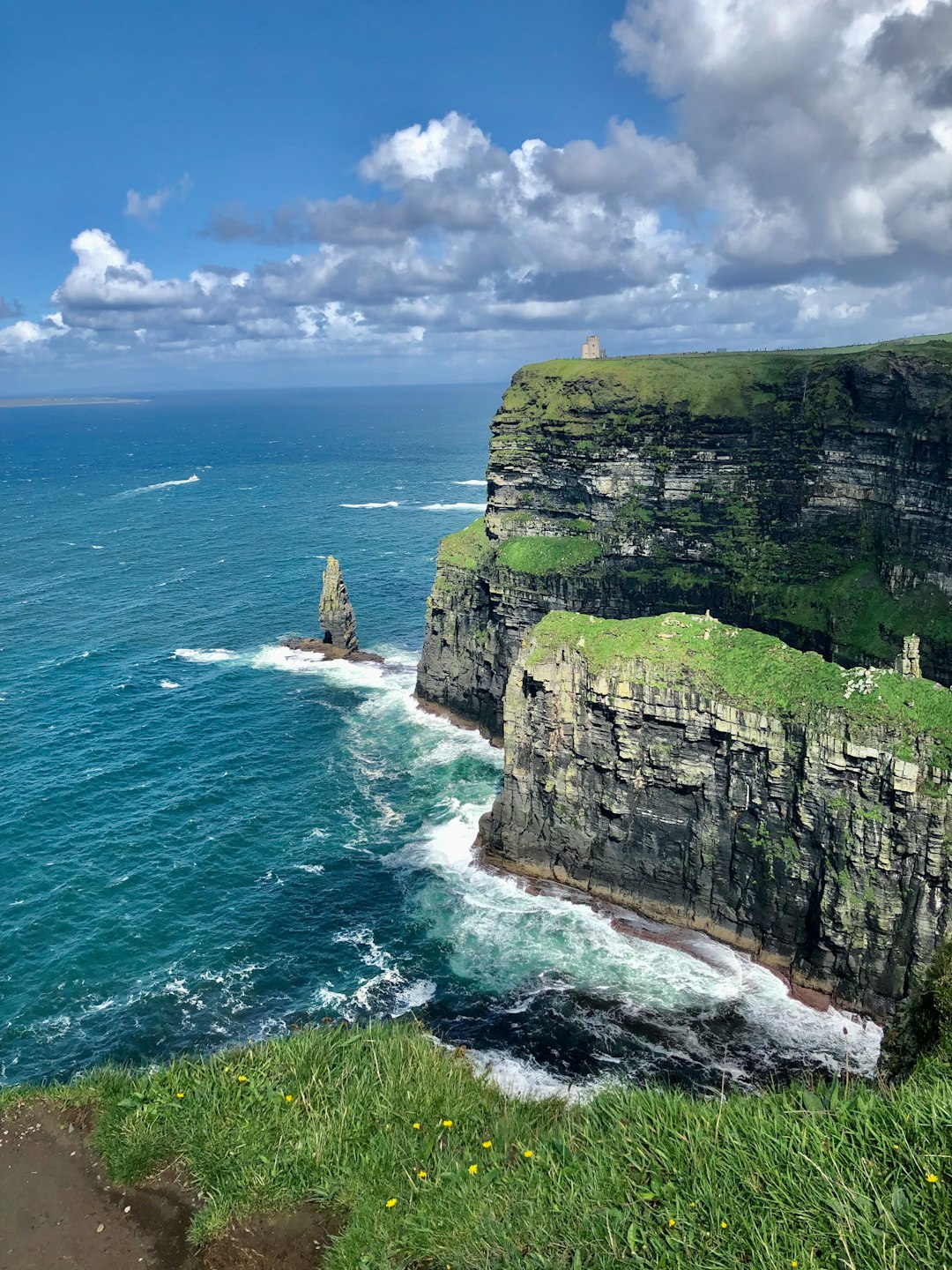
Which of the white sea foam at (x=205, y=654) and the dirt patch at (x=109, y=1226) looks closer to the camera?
the dirt patch at (x=109, y=1226)

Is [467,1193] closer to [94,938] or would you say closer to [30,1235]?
[30,1235]

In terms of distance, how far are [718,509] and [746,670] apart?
33489mm

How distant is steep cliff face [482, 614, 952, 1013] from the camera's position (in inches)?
1800

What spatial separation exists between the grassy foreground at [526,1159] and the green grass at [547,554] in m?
61.5

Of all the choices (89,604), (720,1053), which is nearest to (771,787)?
(720,1053)

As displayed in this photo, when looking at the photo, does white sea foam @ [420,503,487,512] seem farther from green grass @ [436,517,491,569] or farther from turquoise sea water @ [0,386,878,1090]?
green grass @ [436,517,491,569]

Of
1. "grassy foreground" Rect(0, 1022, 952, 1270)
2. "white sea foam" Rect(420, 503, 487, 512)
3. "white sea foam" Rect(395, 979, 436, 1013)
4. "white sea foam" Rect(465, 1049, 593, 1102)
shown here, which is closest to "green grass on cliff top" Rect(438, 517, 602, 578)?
"white sea foam" Rect(395, 979, 436, 1013)

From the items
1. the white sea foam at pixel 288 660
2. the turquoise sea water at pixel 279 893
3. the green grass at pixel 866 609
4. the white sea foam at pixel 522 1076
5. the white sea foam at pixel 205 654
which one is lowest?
the white sea foam at pixel 522 1076

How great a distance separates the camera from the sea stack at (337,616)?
99.2m

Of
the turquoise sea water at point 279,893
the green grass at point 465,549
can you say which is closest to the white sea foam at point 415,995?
the turquoise sea water at point 279,893

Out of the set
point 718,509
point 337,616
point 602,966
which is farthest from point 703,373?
point 602,966

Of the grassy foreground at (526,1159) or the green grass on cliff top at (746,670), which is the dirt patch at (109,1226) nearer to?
the grassy foreground at (526,1159)

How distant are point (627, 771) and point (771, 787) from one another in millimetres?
9381

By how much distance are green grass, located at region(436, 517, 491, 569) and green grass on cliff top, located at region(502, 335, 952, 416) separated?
47.6ft
